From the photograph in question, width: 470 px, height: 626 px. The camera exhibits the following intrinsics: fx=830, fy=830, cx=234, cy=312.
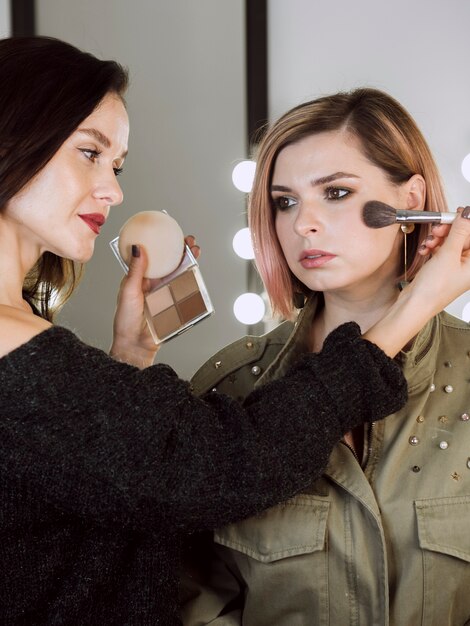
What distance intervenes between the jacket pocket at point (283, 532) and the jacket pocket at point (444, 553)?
0.15 m

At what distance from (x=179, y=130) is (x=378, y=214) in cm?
139

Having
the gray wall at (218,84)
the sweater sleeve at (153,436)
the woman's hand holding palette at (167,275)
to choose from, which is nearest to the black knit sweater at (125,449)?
the sweater sleeve at (153,436)

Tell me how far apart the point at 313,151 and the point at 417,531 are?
611mm

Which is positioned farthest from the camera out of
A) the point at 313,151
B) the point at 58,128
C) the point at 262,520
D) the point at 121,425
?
the point at 313,151

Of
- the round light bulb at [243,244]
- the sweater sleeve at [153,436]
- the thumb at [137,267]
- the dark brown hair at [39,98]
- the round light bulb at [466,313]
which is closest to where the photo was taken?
the sweater sleeve at [153,436]

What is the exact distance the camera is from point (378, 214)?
1259 millimetres

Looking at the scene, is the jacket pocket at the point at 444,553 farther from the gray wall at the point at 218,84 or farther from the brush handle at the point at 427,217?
the gray wall at the point at 218,84

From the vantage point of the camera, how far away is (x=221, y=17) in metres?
2.50

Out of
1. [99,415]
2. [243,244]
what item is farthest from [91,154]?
[243,244]

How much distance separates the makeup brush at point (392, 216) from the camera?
3.88ft

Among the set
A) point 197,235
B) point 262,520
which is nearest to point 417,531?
point 262,520

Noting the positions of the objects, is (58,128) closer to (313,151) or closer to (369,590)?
(313,151)

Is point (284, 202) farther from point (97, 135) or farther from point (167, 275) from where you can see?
point (97, 135)

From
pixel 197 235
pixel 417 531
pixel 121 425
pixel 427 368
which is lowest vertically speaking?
pixel 197 235
